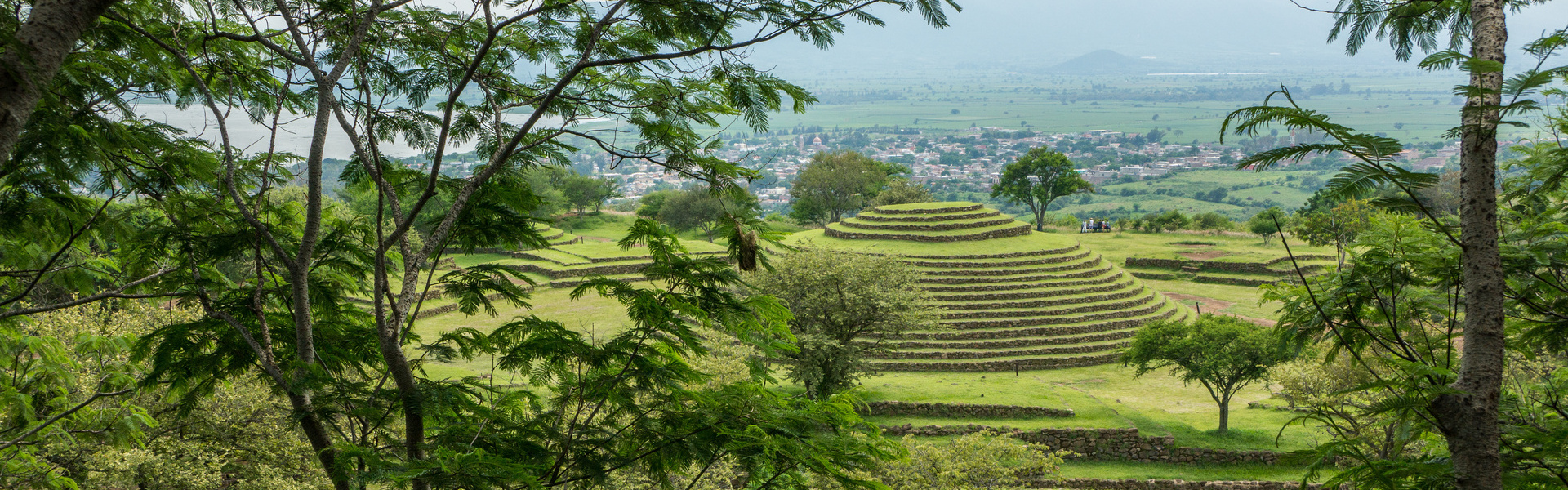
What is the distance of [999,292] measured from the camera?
2886 cm

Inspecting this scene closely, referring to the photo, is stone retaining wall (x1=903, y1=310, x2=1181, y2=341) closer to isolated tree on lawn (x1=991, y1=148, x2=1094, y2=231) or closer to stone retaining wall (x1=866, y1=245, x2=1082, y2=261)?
stone retaining wall (x1=866, y1=245, x2=1082, y2=261)

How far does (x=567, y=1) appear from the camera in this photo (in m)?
4.47

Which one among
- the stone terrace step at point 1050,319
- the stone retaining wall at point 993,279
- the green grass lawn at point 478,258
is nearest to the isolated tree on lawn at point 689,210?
the green grass lawn at point 478,258

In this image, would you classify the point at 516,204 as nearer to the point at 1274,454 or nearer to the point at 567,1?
the point at 567,1

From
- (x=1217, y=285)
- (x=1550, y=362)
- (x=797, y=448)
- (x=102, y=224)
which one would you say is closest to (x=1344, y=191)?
(x=797, y=448)

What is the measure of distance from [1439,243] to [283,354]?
731 centimetres

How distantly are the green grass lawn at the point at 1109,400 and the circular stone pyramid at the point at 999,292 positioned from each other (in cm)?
86

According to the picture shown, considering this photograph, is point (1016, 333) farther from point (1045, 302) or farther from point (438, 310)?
point (438, 310)

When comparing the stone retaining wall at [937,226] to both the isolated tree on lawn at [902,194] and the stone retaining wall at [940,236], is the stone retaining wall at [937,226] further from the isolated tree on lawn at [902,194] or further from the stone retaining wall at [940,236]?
the isolated tree on lawn at [902,194]

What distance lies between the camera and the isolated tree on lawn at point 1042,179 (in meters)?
54.7

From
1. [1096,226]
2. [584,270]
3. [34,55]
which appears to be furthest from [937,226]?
[34,55]

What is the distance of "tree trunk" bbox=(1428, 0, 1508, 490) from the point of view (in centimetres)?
394

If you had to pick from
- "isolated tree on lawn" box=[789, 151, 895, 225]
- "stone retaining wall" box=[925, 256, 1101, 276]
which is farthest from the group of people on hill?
"stone retaining wall" box=[925, 256, 1101, 276]

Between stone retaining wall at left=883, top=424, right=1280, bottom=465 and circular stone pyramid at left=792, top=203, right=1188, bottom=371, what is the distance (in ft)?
13.3
